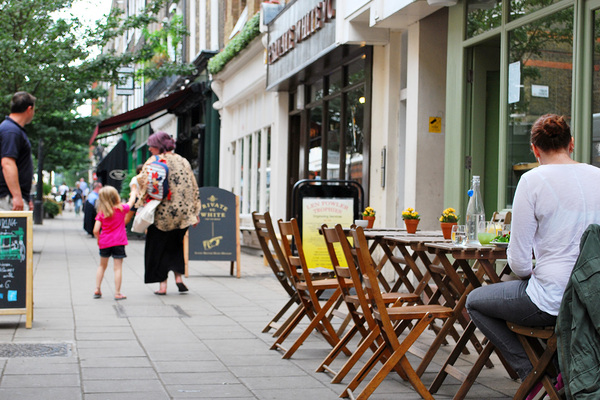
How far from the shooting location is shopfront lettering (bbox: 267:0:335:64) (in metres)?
11.6

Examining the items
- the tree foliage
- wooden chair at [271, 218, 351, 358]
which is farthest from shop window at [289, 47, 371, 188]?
wooden chair at [271, 218, 351, 358]

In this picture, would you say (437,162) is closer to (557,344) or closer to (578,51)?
(578,51)

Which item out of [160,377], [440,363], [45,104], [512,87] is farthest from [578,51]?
[45,104]

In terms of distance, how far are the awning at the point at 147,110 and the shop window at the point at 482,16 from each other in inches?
519

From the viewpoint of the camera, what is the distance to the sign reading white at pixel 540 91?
7.37 meters

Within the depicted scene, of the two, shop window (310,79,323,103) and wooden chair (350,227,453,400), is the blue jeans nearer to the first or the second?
wooden chair (350,227,453,400)

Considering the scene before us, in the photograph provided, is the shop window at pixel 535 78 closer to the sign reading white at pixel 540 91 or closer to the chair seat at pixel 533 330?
the sign reading white at pixel 540 91

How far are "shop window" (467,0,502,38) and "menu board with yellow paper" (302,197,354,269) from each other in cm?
235

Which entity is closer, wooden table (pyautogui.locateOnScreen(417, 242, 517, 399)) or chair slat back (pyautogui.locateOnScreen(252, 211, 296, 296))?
wooden table (pyautogui.locateOnScreen(417, 242, 517, 399))

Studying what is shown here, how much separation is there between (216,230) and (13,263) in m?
5.03

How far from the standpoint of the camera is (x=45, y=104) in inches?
728

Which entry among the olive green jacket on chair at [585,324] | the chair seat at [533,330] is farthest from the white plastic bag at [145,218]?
the olive green jacket on chair at [585,324]

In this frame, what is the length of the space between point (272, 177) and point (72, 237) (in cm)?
783

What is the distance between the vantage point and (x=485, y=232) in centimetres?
498
